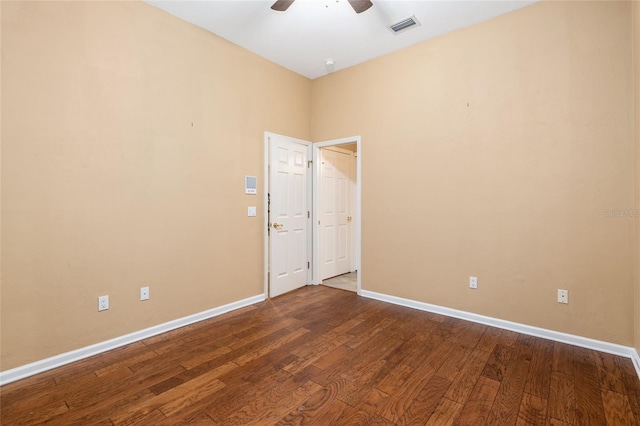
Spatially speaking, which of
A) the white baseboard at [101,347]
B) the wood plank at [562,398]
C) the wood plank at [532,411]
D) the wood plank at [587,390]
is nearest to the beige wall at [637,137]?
the wood plank at [587,390]

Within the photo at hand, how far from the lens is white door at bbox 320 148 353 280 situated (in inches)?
186

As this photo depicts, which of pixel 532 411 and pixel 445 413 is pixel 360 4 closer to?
pixel 445 413

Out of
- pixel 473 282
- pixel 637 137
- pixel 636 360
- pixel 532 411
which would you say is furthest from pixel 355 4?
pixel 636 360

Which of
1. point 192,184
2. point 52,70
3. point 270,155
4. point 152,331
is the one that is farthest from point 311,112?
point 152,331

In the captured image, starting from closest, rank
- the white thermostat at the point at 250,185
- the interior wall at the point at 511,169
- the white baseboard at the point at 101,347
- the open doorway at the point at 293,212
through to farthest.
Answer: the white baseboard at the point at 101,347, the interior wall at the point at 511,169, the white thermostat at the point at 250,185, the open doorway at the point at 293,212

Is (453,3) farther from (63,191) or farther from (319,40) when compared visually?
(63,191)

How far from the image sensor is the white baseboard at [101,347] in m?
2.10

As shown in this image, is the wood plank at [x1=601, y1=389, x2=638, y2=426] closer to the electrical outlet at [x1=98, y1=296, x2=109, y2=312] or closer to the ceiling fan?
the ceiling fan

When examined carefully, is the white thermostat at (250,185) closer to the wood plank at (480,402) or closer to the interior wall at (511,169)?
the interior wall at (511,169)

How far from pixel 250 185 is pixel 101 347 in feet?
6.98

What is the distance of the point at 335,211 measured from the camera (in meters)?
4.97

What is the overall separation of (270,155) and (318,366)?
8.52 ft

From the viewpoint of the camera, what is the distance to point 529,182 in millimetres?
2801

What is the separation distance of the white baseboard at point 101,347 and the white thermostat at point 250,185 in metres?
1.35
